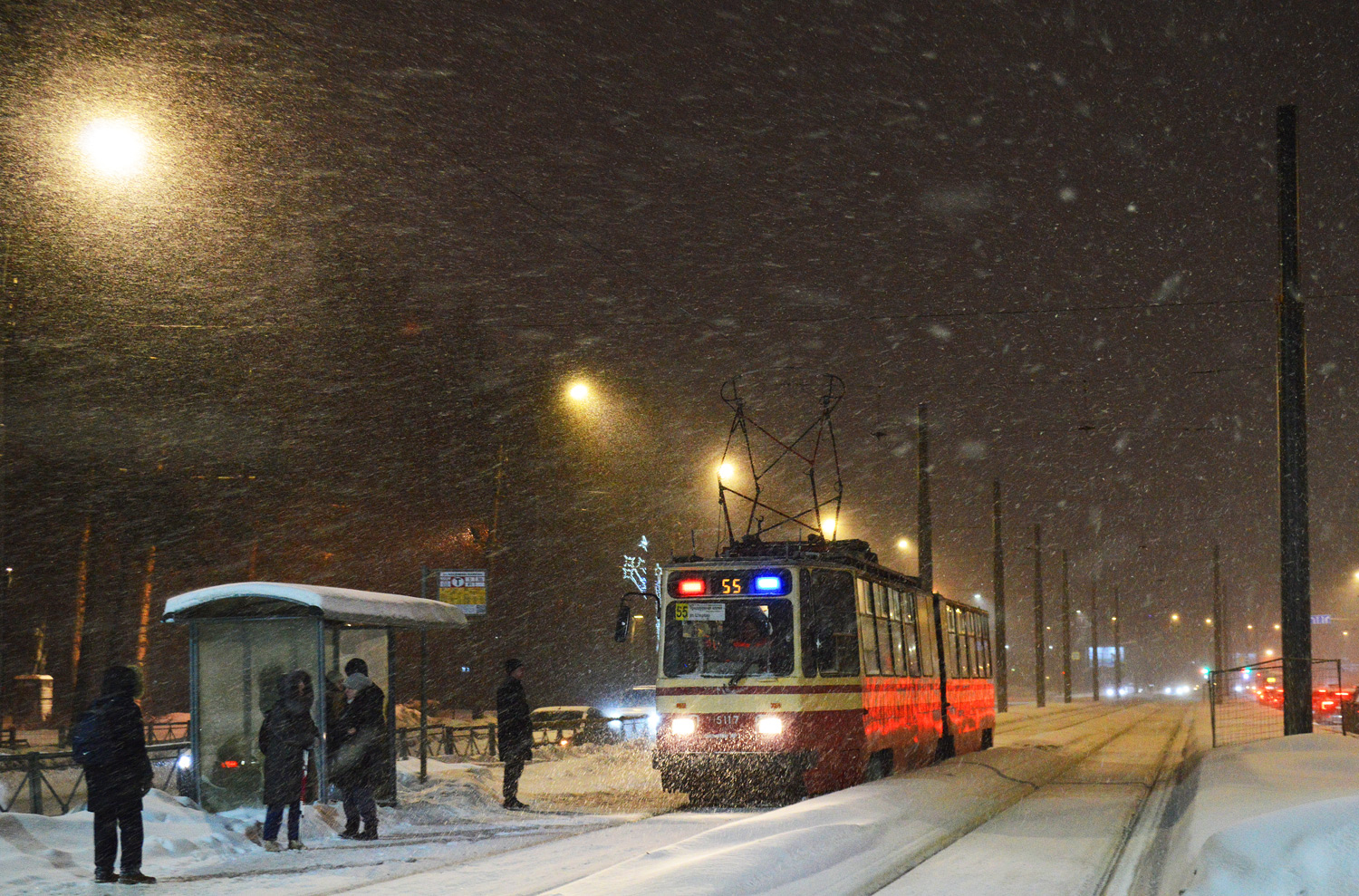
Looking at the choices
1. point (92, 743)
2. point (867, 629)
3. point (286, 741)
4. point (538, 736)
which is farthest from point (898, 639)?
point (538, 736)

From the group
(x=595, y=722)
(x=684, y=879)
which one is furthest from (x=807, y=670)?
(x=595, y=722)

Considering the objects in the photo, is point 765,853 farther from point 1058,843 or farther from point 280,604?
point 280,604

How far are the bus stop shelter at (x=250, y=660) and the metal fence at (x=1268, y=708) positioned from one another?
13391mm

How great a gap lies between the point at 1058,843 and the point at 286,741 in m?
7.04

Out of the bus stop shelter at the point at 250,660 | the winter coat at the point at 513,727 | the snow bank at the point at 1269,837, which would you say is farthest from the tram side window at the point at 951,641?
the bus stop shelter at the point at 250,660

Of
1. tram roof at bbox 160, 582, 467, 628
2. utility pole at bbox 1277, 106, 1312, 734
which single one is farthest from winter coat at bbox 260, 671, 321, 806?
utility pole at bbox 1277, 106, 1312, 734

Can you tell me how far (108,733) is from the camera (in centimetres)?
1036

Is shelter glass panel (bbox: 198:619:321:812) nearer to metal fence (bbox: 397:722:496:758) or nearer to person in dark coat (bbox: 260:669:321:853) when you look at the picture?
person in dark coat (bbox: 260:669:321:853)

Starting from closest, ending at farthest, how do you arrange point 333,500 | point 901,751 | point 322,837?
1. point 322,837
2. point 901,751
3. point 333,500

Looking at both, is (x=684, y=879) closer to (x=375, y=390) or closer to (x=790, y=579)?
(x=790, y=579)

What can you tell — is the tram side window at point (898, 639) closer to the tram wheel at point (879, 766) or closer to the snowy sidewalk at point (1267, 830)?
the tram wheel at point (879, 766)

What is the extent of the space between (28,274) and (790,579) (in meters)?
24.1

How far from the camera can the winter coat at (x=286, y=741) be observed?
11961 millimetres

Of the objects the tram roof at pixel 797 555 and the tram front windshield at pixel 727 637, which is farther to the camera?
the tram roof at pixel 797 555
